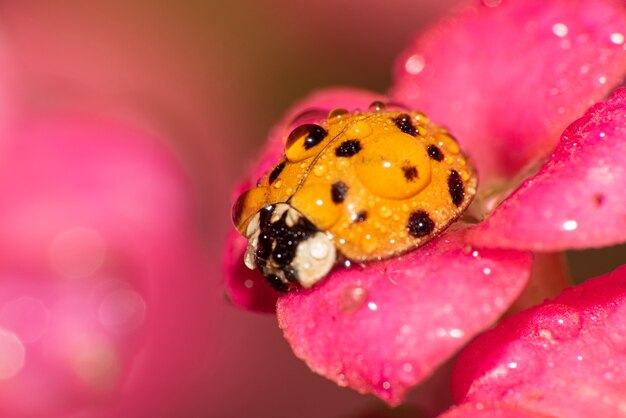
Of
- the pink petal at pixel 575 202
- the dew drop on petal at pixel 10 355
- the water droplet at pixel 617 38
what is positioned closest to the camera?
the pink petal at pixel 575 202

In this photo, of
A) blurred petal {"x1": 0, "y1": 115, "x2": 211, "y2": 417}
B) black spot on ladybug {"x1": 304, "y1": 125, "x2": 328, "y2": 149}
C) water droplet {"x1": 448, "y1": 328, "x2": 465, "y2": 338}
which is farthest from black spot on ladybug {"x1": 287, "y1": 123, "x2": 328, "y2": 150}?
blurred petal {"x1": 0, "y1": 115, "x2": 211, "y2": 417}

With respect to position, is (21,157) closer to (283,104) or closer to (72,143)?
(72,143)

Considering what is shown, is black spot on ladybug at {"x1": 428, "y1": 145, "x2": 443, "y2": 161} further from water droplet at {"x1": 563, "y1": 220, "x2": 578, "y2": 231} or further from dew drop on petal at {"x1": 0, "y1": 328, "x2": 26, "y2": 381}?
dew drop on petal at {"x1": 0, "y1": 328, "x2": 26, "y2": 381}

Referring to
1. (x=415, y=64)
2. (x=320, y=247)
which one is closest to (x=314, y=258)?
(x=320, y=247)

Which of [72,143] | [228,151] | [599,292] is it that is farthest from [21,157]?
[599,292]

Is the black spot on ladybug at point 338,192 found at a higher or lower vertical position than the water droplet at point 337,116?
lower

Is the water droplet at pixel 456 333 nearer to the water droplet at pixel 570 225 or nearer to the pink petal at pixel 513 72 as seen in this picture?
the water droplet at pixel 570 225

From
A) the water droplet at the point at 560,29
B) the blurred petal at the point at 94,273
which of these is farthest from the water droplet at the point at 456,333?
→ the blurred petal at the point at 94,273

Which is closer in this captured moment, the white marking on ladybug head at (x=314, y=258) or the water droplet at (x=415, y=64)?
the white marking on ladybug head at (x=314, y=258)
